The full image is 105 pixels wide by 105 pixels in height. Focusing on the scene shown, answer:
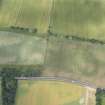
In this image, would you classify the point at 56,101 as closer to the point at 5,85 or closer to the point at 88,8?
the point at 5,85

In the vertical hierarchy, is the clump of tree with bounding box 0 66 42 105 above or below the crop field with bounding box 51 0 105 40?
below

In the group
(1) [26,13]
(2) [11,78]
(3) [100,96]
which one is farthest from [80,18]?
(2) [11,78]

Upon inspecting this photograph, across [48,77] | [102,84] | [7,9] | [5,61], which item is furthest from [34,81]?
[7,9]

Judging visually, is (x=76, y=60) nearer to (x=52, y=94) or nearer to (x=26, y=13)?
(x=52, y=94)

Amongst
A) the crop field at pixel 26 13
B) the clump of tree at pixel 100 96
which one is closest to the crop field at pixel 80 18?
the crop field at pixel 26 13

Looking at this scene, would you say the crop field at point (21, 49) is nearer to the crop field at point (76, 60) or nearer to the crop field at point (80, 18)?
the crop field at point (76, 60)

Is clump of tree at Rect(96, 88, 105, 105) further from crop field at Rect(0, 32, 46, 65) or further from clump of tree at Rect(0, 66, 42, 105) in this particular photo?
crop field at Rect(0, 32, 46, 65)

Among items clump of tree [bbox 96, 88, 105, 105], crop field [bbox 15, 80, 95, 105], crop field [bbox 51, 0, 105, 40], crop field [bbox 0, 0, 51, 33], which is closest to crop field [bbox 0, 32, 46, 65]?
crop field [bbox 0, 0, 51, 33]
